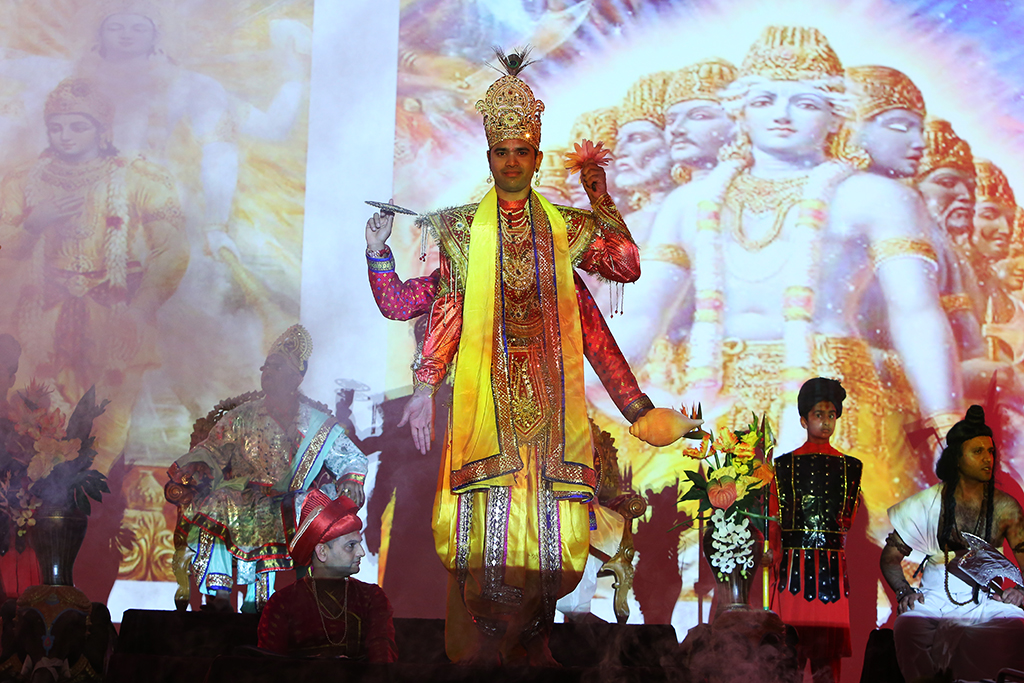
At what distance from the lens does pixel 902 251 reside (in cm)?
636

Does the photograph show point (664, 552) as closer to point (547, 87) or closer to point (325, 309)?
point (325, 309)

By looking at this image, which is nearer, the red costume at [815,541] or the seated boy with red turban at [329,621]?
the seated boy with red turban at [329,621]

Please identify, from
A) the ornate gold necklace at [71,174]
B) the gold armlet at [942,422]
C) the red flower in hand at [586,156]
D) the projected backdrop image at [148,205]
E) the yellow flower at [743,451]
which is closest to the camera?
the red flower in hand at [586,156]

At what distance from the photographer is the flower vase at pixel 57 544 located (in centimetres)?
437

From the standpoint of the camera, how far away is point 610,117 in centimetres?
649

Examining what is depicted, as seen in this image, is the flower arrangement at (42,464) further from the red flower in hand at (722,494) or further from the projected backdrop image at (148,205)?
the red flower in hand at (722,494)

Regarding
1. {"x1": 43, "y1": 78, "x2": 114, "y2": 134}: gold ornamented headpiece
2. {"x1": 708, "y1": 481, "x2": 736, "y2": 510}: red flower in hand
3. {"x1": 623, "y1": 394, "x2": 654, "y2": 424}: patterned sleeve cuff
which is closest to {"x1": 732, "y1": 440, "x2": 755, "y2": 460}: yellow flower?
{"x1": 708, "y1": 481, "x2": 736, "y2": 510}: red flower in hand

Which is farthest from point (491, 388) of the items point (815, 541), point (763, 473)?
point (815, 541)

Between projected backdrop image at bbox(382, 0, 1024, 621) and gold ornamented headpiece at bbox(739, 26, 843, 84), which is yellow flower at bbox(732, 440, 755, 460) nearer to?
projected backdrop image at bbox(382, 0, 1024, 621)

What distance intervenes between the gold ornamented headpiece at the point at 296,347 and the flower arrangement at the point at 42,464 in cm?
87

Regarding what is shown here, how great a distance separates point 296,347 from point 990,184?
4.00 m

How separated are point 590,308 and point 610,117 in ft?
9.26

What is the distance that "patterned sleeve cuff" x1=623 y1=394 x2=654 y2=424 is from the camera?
12.5 feet

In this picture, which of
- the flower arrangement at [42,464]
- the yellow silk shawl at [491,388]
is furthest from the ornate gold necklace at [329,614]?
the flower arrangement at [42,464]
